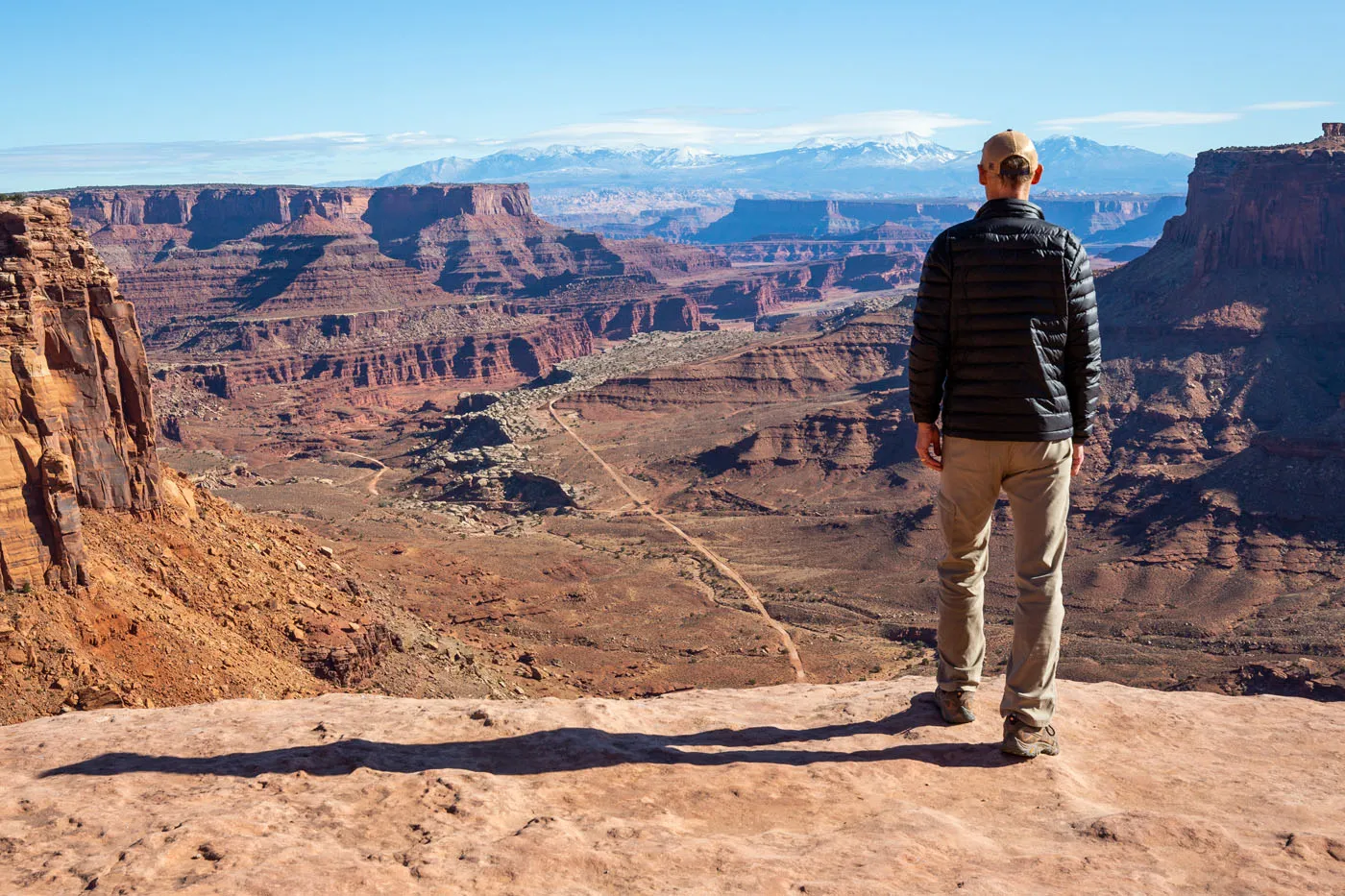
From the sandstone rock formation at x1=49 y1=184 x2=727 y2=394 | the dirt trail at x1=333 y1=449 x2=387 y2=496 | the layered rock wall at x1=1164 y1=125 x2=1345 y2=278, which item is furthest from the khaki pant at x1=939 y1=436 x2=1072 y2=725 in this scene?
the sandstone rock formation at x1=49 y1=184 x2=727 y2=394

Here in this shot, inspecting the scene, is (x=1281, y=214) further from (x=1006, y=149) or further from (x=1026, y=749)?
(x=1026, y=749)

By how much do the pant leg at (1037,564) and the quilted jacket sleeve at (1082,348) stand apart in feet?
1.01

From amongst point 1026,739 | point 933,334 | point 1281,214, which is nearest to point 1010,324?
point 933,334

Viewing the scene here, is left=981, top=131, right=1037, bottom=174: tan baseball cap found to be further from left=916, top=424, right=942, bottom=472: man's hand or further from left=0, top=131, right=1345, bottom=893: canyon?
left=0, top=131, right=1345, bottom=893: canyon

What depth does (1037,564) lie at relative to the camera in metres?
7.86

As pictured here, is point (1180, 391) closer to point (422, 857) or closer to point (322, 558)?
point (322, 558)

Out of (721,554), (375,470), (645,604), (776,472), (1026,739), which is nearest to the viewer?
(1026,739)

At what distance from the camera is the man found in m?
7.69

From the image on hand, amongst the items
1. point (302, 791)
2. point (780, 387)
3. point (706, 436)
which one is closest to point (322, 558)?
point (302, 791)

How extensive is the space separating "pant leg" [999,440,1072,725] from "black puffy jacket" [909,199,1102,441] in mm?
237

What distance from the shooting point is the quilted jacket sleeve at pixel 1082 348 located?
770 centimetres

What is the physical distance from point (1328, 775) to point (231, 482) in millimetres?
64977

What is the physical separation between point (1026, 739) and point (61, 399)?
60.0ft

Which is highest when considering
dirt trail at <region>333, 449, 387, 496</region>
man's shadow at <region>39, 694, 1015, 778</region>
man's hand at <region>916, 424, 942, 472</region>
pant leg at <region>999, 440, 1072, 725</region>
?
man's hand at <region>916, 424, 942, 472</region>
